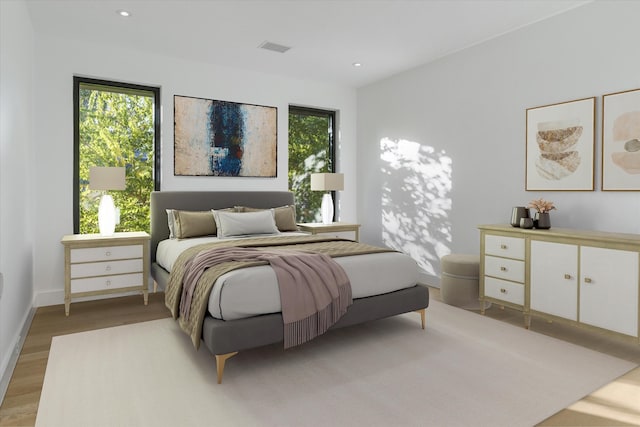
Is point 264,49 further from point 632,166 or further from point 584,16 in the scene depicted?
point 632,166

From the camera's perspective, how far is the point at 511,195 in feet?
13.1

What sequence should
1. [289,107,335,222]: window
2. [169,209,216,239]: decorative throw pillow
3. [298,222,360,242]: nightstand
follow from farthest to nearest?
1. [289,107,335,222]: window
2. [298,222,360,242]: nightstand
3. [169,209,216,239]: decorative throw pillow

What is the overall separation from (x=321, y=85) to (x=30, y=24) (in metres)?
3.36

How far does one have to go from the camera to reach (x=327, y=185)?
5.29 meters

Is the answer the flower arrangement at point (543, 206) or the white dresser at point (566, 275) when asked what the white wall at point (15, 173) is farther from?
the flower arrangement at point (543, 206)

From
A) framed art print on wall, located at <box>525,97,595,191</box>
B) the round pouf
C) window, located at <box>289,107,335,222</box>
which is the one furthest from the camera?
window, located at <box>289,107,335,222</box>

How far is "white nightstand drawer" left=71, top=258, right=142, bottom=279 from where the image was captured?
12.2ft

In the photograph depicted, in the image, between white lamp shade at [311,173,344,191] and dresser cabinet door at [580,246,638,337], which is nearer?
dresser cabinet door at [580,246,638,337]

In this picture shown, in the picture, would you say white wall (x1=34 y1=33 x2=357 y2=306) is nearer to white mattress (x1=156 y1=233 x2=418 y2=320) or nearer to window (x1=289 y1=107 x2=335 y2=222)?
window (x1=289 y1=107 x2=335 y2=222)

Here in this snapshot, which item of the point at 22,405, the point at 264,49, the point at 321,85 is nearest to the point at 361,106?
the point at 321,85

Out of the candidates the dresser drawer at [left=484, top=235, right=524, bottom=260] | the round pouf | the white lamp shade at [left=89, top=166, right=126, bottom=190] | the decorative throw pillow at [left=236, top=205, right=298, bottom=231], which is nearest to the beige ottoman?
the round pouf

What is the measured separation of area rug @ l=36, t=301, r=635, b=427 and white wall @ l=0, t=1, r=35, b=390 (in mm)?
435

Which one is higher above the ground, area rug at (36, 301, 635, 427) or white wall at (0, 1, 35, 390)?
white wall at (0, 1, 35, 390)

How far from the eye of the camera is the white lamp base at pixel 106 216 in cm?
406
